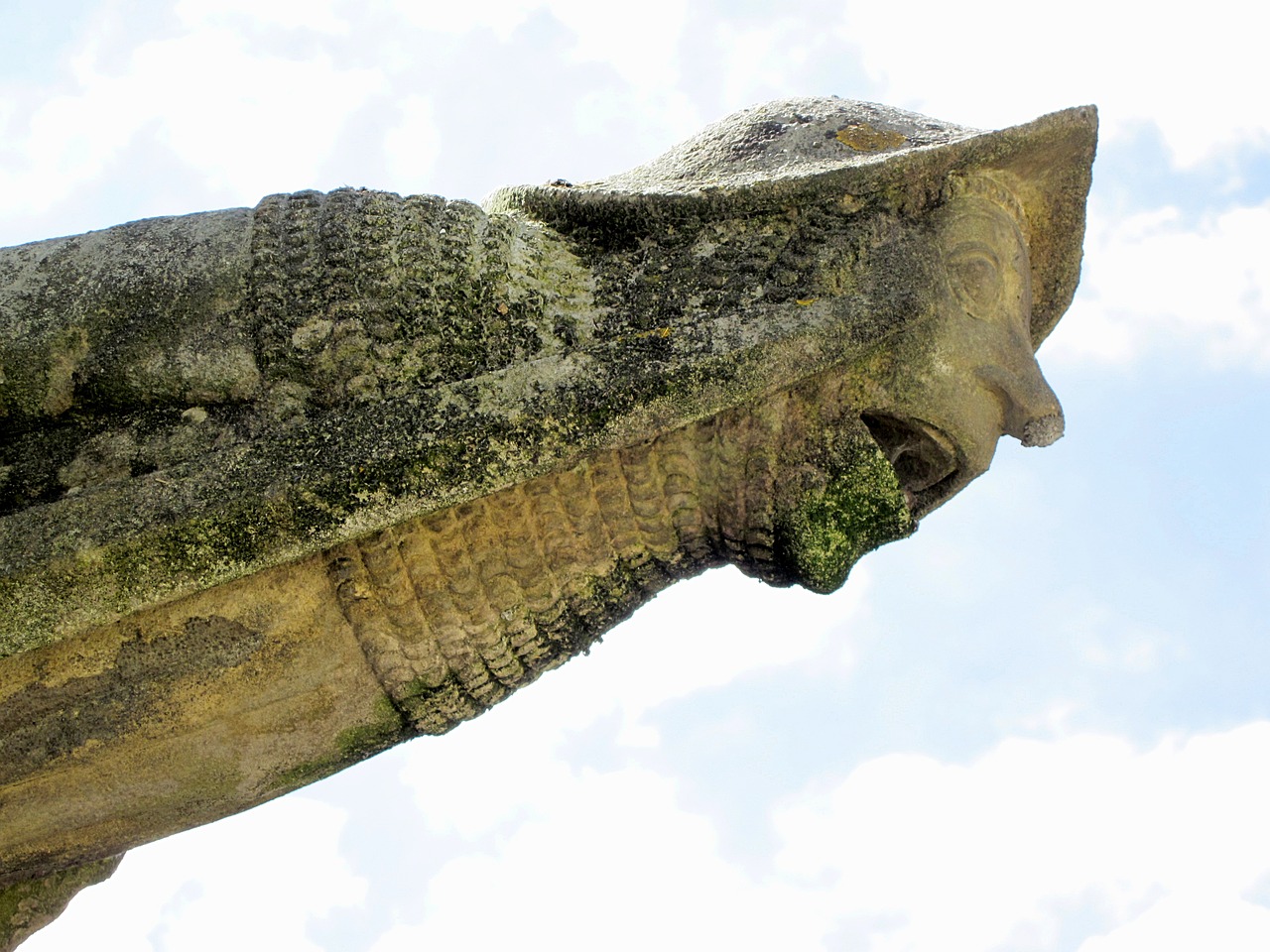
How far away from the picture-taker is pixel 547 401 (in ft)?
10.6

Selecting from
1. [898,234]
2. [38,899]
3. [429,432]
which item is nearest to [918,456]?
[898,234]

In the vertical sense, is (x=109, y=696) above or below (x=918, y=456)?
below

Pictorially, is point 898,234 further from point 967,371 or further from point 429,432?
Answer: point 429,432

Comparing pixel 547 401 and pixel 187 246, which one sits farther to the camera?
pixel 187 246

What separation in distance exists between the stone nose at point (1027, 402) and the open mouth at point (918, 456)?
0.27 m

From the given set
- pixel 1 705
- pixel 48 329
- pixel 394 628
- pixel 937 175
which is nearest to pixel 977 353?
pixel 937 175

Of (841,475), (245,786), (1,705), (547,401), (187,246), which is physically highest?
(187,246)

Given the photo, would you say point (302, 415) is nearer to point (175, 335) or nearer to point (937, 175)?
point (175, 335)

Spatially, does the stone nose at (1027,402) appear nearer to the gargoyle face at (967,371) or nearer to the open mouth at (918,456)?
the gargoyle face at (967,371)

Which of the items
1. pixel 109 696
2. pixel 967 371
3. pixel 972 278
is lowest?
pixel 109 696

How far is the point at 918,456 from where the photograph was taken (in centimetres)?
427

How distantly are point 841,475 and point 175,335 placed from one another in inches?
82.9

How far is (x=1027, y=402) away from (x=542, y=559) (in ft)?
5.86

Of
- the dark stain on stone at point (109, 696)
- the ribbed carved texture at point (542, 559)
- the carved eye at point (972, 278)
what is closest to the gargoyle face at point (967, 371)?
the carved eye at point (972, 278)
